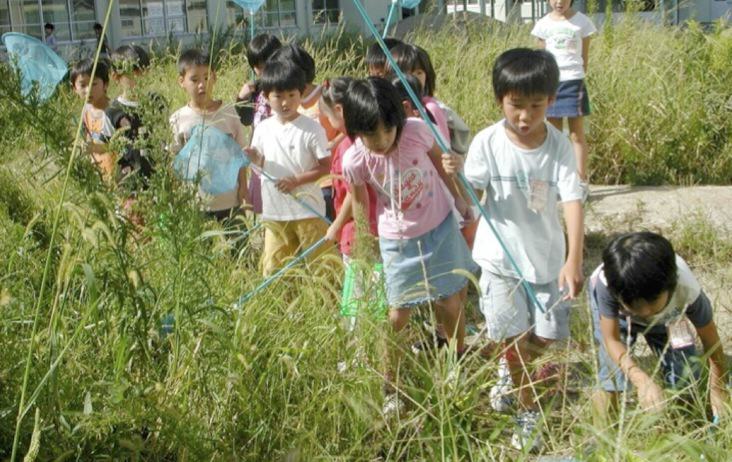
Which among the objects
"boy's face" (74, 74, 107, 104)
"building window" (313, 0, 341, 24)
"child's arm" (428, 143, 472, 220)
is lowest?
"building window" (313, 0, 341, 24)

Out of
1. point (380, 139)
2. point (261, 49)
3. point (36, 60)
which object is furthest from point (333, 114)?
point (36, 60)

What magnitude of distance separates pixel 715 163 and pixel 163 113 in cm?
439

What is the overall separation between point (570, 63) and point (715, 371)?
3.51 meters

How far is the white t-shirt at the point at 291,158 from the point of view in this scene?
159 inches

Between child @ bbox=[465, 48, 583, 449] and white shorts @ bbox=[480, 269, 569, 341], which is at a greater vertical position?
child @ bbox=[465, 48, 583, 449]

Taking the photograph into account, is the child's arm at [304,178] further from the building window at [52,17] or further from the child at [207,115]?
the building window at [52,17]

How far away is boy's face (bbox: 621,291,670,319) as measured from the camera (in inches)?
106

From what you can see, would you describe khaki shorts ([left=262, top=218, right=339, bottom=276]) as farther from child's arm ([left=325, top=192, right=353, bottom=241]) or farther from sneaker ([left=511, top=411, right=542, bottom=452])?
sneaker ([left=511, top=411, right=542, bottom=452])

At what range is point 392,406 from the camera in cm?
259

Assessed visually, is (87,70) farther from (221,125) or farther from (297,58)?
(297,58)

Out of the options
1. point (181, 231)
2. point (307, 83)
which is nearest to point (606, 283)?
point (181, 231)

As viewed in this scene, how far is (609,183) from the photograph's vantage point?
627cm

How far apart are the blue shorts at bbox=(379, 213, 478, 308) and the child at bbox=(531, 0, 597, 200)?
2526mm

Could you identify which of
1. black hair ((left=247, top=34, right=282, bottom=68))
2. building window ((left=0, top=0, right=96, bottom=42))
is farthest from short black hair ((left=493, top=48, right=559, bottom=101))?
building window ((left=0, top=0, right=96, bottom=42))
